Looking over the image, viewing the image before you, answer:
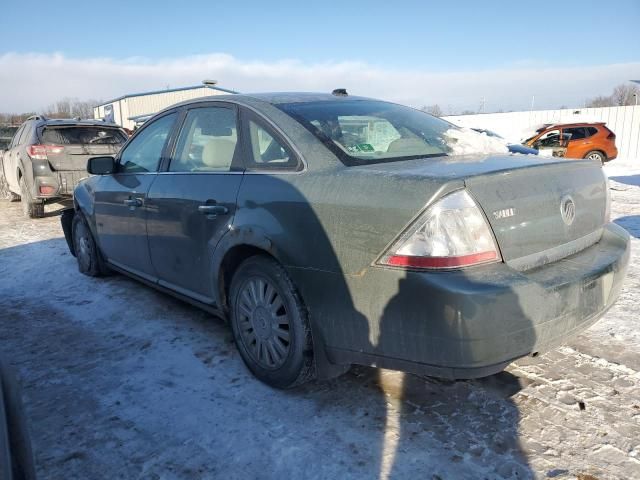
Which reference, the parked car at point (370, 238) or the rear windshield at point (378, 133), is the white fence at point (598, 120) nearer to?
the rear windshield at point (378, 133)

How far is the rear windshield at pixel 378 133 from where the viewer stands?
104 inches

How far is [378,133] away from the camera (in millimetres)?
2947

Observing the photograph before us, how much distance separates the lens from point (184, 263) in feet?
10.9

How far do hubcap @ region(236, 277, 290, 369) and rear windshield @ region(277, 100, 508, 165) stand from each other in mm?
826

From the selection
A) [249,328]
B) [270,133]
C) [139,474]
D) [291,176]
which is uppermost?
[270,133]

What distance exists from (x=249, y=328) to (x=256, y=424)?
587 millimetres

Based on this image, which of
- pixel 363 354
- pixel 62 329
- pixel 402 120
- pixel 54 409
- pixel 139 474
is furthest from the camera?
pixel 62 329

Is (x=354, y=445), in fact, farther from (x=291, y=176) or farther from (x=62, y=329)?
(x=62, y=329)

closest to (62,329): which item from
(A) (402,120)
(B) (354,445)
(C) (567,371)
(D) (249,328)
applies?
(D) (249,328)

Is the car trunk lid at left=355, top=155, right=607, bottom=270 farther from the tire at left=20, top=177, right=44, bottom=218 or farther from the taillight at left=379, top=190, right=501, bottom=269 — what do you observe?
the tire at left=20, top=177, right=44, bottom=218

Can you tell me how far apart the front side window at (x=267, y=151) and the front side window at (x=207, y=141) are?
0.56 feet

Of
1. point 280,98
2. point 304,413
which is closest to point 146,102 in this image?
point 280,98

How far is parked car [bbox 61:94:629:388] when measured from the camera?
202 cm

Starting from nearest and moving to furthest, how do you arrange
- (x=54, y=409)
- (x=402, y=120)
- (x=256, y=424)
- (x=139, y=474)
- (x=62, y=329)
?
(x=139, y=474)
(x=256, y=424)
(x=54, y=409)
(x=402, y=120)
(x=62, y=329)
